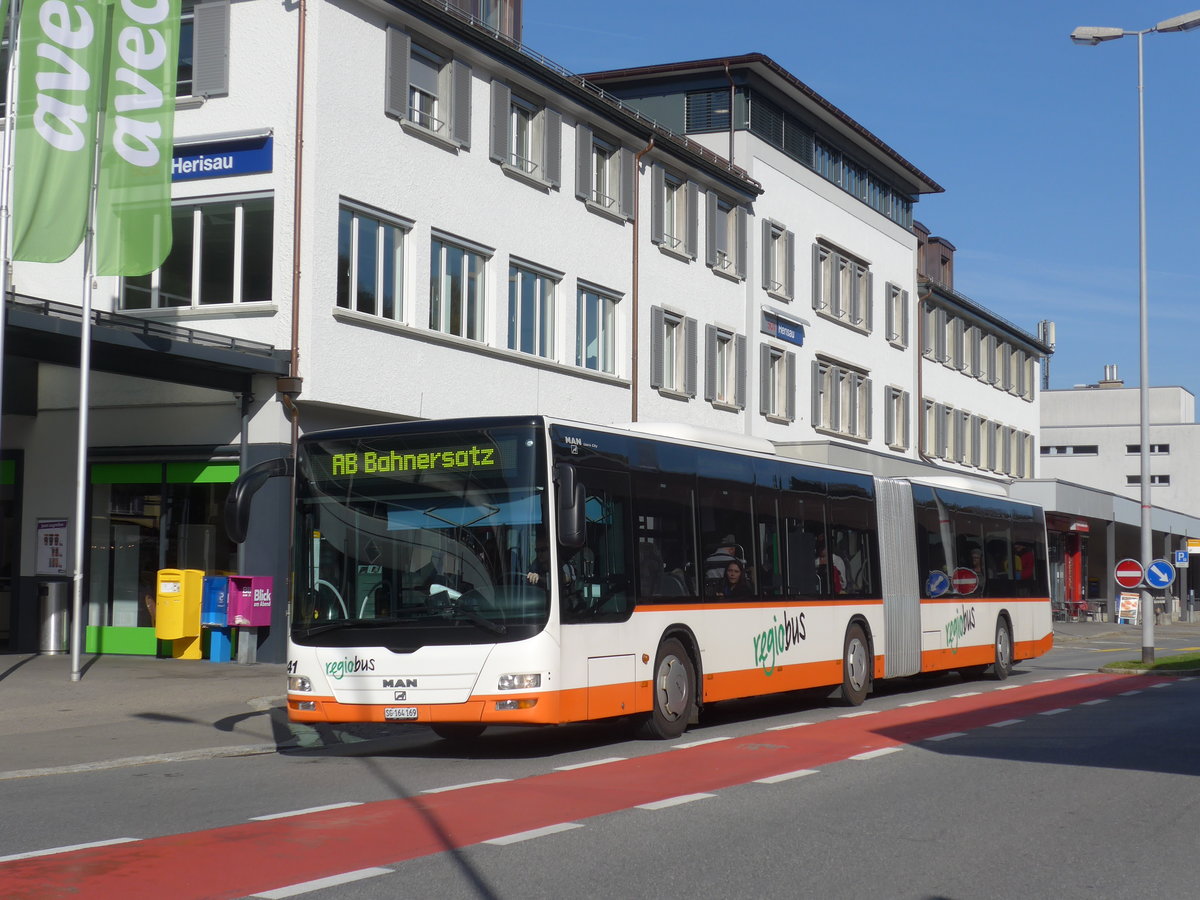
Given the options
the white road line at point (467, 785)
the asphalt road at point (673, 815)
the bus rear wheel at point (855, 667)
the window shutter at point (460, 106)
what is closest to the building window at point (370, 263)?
the window shutter at point (460, 106)

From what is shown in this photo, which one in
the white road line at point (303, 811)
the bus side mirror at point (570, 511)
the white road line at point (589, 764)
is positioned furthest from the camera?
the bus side mirror at point (570, 511)

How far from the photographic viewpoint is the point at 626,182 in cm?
3183

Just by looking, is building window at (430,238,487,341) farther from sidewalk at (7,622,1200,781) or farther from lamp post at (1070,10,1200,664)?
lamp post at (1070,10,1200,664)

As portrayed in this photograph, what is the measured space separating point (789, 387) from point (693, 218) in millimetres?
6731

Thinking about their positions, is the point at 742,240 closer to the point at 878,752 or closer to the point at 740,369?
the point at 740,369

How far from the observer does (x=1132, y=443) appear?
96.1m

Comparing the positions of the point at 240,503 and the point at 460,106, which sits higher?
the point at 460,106

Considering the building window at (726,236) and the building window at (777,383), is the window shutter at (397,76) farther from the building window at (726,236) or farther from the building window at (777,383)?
the building window at (777,383)

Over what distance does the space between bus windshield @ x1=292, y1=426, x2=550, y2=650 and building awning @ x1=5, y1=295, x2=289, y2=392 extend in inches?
282

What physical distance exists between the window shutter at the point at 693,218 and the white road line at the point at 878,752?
2215 cm

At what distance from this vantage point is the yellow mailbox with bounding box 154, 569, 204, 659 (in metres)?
22.9

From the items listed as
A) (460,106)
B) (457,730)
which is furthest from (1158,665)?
(457,730)

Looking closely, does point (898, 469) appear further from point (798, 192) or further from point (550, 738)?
point (550, 738)

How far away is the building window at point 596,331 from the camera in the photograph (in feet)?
98.6
